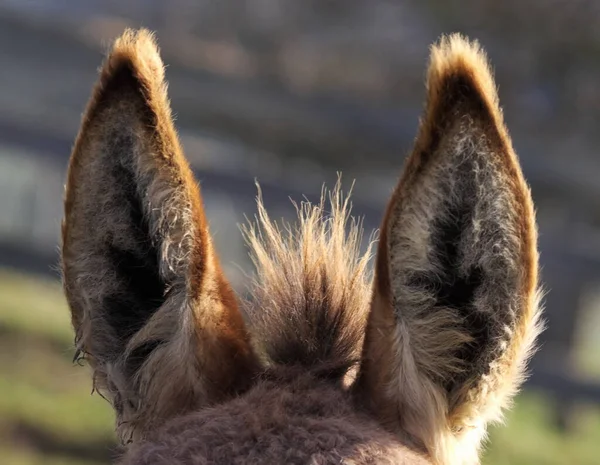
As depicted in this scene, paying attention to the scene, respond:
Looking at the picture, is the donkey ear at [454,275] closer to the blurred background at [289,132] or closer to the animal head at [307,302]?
the animal head at [307,302]

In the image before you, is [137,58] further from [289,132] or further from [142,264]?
[289,132]

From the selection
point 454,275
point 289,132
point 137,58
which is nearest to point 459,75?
point 454,275

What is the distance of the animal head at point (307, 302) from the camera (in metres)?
1.95

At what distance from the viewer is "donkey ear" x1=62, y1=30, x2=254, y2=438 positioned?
7.06 ft

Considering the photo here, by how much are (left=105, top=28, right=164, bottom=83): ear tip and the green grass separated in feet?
14.3

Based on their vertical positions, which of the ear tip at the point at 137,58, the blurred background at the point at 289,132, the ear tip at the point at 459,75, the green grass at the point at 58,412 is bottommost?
the green grass at the point at 58,412

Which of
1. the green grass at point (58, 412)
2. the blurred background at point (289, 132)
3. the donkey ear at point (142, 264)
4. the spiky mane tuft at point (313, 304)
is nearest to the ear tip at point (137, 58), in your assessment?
the donkey ear at point (142, 264)

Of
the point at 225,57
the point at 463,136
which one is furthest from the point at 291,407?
the point at 225,57

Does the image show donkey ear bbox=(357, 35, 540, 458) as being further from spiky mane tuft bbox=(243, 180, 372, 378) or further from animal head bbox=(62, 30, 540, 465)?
spiky mane tuft bbox=(243, 180, 372, 378)

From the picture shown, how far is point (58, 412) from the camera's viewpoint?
6738 mm

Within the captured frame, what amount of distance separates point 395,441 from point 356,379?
252mm

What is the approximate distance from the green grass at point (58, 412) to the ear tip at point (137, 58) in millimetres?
4362

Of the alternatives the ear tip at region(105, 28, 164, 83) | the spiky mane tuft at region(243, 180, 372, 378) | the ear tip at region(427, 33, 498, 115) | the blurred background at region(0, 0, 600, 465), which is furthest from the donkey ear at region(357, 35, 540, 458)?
the blurred background at region(0, 0, 600, 465)

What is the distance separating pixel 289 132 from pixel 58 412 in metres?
3.68
